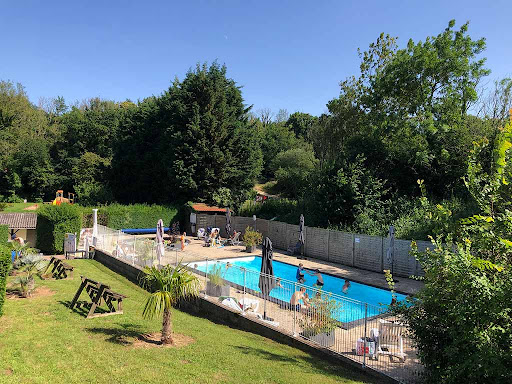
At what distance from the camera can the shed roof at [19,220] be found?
85.6 ft

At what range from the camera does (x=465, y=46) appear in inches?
1035

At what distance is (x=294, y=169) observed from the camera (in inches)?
1969

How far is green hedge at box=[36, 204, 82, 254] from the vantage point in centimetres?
2062

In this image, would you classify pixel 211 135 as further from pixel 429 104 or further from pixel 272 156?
pixel 272 156

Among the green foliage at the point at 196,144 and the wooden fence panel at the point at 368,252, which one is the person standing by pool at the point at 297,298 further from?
the green foliage at the point at 196,144

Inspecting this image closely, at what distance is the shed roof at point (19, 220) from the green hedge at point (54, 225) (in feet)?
20.5

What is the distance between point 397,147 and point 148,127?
29.6m

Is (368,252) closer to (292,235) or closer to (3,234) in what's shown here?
(292,235)

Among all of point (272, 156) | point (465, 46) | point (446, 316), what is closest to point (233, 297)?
point (446, 316)

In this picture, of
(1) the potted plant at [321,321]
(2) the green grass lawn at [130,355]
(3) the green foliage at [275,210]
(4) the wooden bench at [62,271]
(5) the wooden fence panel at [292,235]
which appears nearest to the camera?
(2) the green grass lawn at [130,355]

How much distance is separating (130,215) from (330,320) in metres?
26.7

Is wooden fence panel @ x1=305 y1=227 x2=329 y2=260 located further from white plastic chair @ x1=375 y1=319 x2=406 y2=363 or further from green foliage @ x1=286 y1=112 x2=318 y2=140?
green foliage @ x1=286 y1=112 x2=318 y2=140

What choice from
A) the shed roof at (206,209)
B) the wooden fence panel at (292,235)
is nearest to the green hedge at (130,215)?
the shed roof at (206,209)

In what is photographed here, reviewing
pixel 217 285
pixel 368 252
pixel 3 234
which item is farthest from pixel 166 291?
pixel 3 234
